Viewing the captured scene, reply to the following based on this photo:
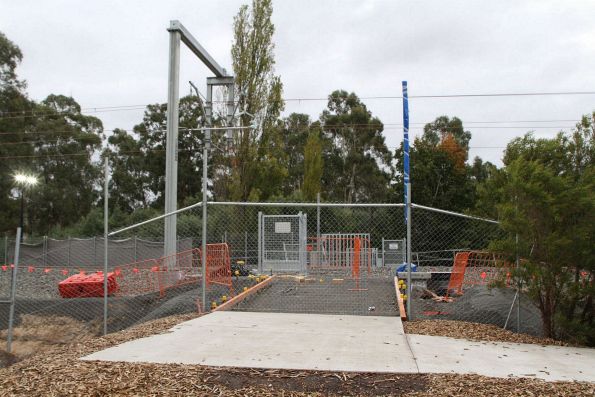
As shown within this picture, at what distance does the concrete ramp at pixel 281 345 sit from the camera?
227 inches

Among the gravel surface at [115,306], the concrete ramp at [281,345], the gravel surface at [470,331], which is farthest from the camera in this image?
the gravel surface at [115,306]

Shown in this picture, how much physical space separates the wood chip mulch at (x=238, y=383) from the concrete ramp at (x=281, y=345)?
27 centimetres

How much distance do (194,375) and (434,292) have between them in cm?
997

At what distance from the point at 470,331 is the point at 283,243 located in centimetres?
985

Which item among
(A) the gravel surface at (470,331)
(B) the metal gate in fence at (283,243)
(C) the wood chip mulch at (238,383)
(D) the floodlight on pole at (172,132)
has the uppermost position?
(D) the floodlight on pole at (172,132)

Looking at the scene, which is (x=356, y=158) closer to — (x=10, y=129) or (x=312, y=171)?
(x=312, y=171)

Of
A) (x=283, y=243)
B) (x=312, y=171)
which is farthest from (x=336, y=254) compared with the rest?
(x=312, y=171)

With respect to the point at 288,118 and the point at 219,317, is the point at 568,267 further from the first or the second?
the point at 288,118

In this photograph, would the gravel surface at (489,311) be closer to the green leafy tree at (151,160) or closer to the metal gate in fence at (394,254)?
the metal gate in fence at (394,254)

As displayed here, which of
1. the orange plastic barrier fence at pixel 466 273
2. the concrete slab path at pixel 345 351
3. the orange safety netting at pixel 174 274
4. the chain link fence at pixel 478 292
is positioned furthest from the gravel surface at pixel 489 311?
the orange safety netting at pixel 174 274

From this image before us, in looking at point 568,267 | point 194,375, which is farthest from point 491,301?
point 194,375

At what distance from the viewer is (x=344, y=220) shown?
22.4m

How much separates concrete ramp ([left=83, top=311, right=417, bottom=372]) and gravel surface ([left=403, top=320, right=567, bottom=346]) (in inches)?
13.5

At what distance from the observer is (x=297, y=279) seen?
13984 mm
